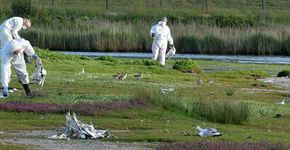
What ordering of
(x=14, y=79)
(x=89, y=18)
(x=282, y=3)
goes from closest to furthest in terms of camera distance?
1. (x=14, y=79)
2. (x=89, y=18)
3. (x=282, y=3)

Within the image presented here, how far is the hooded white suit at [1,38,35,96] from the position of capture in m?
25.1

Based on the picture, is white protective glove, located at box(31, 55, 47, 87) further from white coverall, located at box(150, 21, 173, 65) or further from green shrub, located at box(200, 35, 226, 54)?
green shrub, located at box(200, 35, 226, 54)

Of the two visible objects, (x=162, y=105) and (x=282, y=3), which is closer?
(x=162, y=105)

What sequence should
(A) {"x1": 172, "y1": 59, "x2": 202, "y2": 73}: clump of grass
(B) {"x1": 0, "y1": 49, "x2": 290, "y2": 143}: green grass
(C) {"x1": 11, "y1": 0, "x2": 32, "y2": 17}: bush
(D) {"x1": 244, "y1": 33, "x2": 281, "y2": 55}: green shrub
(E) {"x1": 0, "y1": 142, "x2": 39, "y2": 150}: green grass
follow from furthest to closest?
(C) {"x1": 11, "y1": 0, "x2": 32, "y2": 17}: bush → (D) {"x1": 244, "y1": 33, "x2": 281, "y2": 55}: green shrub → (A) {"x1": 172, "y1": 59, "x2": 202, "y2": 73}: clump of grass → (B) {"x1": 0, "y1": 49, "x2": 290, "y2": 143}: green grass → (E) {"x1": 0, "y1": 142, "x2": 39, "y2": 150}: green grass

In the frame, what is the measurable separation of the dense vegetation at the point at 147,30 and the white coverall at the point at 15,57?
1605 inches

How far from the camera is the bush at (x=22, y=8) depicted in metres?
79.1

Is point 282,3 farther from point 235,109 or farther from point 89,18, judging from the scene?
point 235,109

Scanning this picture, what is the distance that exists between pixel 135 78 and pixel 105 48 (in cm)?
3200

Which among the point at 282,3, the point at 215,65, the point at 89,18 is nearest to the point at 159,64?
the point at 215,65

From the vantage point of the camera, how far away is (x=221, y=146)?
17.3m

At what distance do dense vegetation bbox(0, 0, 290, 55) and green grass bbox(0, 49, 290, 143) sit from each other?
80.7 ft

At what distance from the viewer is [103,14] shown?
8344 centimetres

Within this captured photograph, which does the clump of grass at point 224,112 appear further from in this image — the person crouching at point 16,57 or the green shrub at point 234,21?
the green shrub at point 234,21

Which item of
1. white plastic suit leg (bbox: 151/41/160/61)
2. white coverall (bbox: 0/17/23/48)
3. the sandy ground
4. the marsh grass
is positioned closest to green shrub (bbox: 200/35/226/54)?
white plastic suit leg (bbox: 151/41/160/61)
